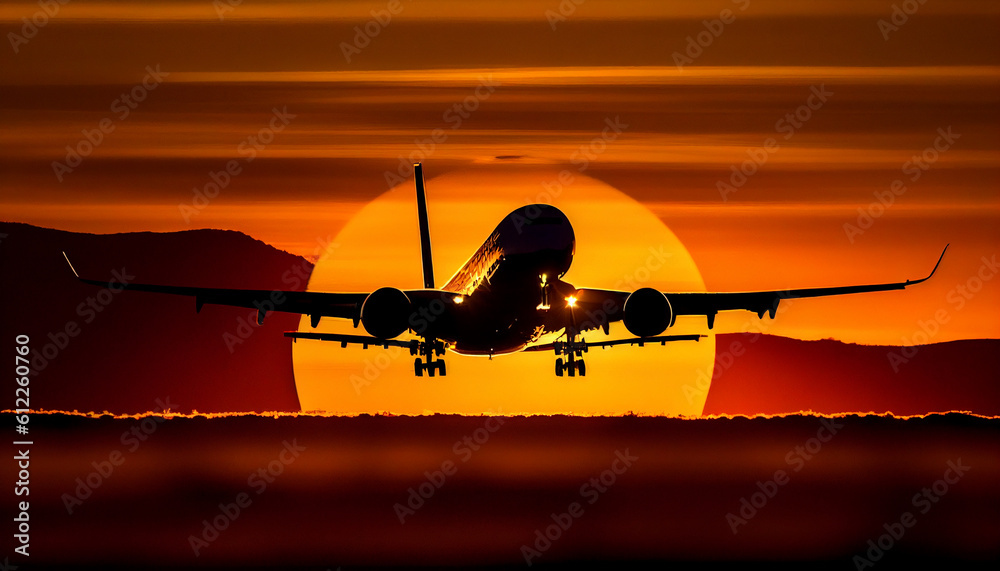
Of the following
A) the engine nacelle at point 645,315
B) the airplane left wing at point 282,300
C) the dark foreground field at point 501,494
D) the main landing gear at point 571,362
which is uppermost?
the airplane left wing at point 282,300

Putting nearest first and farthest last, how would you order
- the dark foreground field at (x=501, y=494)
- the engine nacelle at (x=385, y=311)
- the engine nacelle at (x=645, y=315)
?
1. the dark foreground field at (x=501, y=494)
2. the engine nacelle at (x=385, y=311)
3. the engine nacelle at (x=645, y=315)

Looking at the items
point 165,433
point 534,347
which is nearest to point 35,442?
point 165,433

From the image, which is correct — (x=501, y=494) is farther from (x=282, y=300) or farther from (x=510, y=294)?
(x=282, y=300)

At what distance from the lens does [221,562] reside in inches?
1351

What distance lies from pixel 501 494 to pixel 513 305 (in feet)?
27.4

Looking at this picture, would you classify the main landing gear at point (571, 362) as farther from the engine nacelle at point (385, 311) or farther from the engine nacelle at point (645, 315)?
the engine nacelle at point (385, 311)

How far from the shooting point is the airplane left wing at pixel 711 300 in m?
56.0

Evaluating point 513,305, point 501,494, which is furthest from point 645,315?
point 501,494

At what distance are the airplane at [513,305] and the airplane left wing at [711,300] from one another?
5 centimetres

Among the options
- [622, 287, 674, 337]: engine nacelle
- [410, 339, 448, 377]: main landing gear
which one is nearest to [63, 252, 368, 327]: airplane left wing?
[410, 339, 448, 377]: main landing gear

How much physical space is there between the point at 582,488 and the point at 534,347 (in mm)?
Answer: 12496

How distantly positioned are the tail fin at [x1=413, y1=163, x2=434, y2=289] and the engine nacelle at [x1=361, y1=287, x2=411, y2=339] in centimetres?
2403

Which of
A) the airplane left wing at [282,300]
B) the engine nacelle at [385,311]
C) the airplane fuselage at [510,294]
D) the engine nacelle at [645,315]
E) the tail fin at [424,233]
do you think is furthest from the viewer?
the tail fin at [424,233]

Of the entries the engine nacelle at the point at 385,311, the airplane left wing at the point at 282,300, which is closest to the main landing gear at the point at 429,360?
the airplane left wing at the point at 282,300
